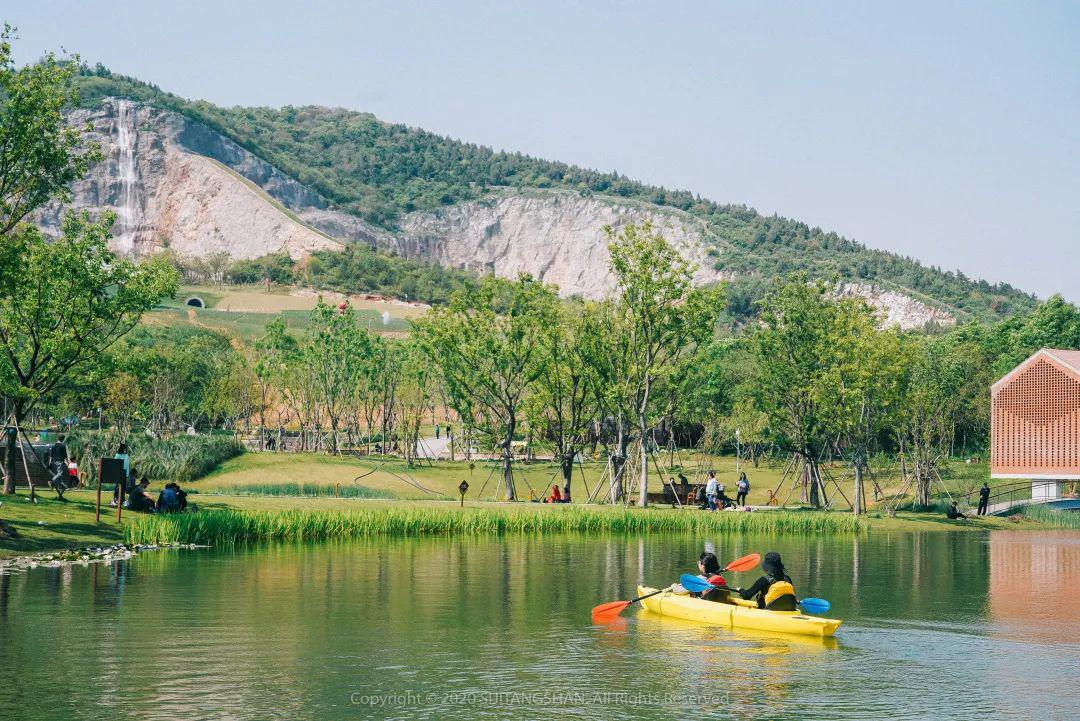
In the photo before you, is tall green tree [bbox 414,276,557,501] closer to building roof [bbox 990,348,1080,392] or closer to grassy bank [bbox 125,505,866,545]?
grassy bank [bbox 125,505,866,545]

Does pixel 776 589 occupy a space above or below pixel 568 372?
below

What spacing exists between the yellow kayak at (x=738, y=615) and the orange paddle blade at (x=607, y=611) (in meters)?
1.13

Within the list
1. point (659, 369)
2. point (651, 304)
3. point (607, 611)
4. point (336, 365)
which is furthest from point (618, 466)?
point (607, 611)

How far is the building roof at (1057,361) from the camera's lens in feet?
232

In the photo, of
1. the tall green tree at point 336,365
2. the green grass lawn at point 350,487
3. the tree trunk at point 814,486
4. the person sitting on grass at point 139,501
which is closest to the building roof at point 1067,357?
the green grass lawn at point 350,487

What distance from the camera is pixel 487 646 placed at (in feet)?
67.4

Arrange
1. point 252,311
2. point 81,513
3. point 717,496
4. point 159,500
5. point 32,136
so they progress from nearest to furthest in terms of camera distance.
A: point 32,136 → point 81,513 → point 159,500 → point 717,496 → point 252,311

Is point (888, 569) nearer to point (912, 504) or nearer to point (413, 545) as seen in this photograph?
point (413, 545)

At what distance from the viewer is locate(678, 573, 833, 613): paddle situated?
2312cm

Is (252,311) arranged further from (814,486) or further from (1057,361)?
(814,486)

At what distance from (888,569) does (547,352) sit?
97.9 feet

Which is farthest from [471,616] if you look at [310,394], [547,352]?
[310,394]

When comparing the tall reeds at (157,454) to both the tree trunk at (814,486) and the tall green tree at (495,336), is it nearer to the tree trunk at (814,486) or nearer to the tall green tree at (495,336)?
the tall green tree at (495,336)

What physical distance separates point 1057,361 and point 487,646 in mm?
59640
